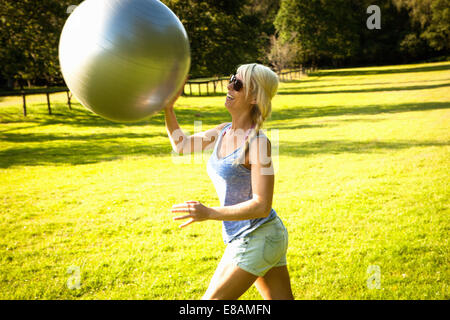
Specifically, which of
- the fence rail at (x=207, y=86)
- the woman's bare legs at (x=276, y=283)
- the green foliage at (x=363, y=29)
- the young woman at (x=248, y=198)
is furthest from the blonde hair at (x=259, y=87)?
the green foliage at (x=363, y=29)

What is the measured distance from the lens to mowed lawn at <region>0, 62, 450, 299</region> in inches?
168

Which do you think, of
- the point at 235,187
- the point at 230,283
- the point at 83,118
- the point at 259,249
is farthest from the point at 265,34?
the point at 230,283

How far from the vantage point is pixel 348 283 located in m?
4.18

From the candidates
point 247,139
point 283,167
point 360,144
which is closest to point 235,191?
point 247,139

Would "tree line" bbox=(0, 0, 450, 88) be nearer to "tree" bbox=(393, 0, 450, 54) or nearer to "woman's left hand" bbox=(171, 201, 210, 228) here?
"tree" bbox=(393, 0, 450, 54)

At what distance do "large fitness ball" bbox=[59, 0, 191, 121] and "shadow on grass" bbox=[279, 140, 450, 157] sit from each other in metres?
8.58

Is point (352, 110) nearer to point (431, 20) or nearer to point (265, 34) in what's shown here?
point (265, 34)

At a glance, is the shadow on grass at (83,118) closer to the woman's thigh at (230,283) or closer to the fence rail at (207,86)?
the fence rail at (207,86)

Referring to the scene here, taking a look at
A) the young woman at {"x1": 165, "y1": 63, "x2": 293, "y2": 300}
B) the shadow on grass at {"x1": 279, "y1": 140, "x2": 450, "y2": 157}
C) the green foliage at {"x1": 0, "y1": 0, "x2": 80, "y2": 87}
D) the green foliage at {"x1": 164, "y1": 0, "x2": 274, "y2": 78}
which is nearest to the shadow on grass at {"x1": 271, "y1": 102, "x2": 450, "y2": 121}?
the shadow on grass at {"x1": 279, "y1": 140, "x2": 450, "y2": 157}

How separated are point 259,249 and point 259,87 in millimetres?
1051

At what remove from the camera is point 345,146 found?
11.4m
